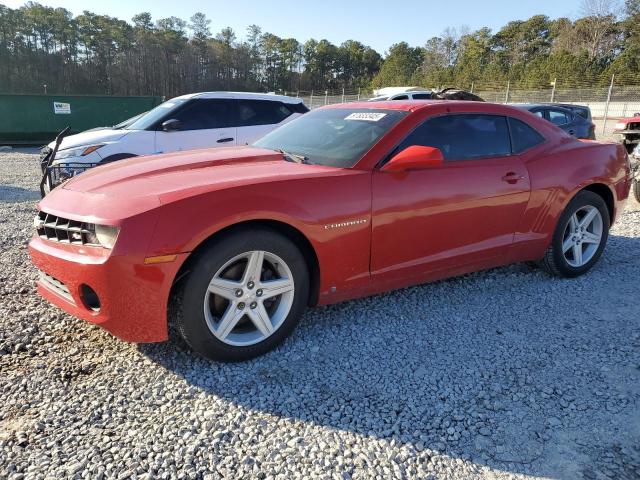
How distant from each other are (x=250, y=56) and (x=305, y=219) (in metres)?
89.8

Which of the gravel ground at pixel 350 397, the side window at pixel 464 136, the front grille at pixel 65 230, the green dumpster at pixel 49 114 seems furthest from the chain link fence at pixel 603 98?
the front grille at pixel 65 230

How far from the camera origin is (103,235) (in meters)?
2.47

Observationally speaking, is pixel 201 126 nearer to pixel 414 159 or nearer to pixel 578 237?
pixel 414 159

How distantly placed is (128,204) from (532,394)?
7.82 ft

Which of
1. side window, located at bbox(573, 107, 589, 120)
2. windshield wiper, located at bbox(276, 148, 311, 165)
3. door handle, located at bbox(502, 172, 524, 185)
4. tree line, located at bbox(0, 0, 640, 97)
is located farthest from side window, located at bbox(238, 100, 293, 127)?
tree line, located at bbox(0, 0, 640, 97)

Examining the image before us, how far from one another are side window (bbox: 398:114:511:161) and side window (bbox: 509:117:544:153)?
0.21ft

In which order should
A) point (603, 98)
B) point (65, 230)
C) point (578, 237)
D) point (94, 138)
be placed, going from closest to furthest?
point (65, 230) → point (578, 237) → point (94, 138) → point (603, 98)

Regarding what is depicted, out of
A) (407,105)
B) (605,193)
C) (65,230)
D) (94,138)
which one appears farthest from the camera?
(94,138)

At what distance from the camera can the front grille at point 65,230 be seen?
254cm

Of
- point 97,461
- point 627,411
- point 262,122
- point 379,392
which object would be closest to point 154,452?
point 97,461

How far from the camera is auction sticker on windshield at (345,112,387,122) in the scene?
349cm

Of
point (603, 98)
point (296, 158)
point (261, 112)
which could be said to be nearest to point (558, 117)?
point (261, 112)

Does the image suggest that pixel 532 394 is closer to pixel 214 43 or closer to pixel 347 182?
pixel 347 182

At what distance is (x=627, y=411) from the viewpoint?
2395 millimetres
